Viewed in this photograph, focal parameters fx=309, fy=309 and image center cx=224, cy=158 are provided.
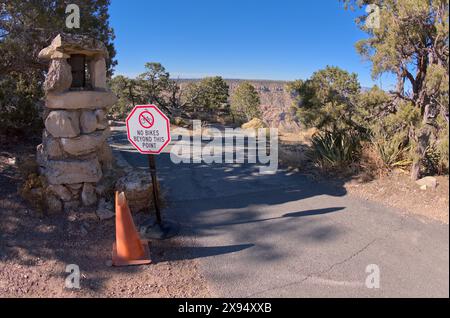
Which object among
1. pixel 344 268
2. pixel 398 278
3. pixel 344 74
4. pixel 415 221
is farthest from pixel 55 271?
pixel 344 74

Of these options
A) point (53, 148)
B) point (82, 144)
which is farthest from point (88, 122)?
point (53, 148)

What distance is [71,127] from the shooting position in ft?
15.8

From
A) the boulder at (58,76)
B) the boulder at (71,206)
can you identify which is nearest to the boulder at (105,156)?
the boulder at (71,206)

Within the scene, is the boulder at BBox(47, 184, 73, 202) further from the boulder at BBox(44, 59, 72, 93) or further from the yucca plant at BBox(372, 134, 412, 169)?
the yucca plant at BBox(372, 134, 412, 169)

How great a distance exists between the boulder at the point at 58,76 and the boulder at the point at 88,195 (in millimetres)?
1585

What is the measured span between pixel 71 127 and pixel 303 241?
12.6 ft

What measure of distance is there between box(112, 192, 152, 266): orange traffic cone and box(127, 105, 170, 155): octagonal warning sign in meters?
0.78

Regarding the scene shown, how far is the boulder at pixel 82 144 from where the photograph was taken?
192 inches

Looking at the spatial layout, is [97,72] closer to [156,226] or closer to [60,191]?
[60,191]

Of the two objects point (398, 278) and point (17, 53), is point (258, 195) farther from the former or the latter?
point (17, 53)

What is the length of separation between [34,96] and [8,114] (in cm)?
96

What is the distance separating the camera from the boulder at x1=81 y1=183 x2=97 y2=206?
5.03 m

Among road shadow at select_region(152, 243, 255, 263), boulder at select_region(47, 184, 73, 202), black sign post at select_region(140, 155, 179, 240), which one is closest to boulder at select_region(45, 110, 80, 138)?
boulder at select_region(47, 184, 73, 202)

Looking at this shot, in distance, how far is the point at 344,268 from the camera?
3271 mm
